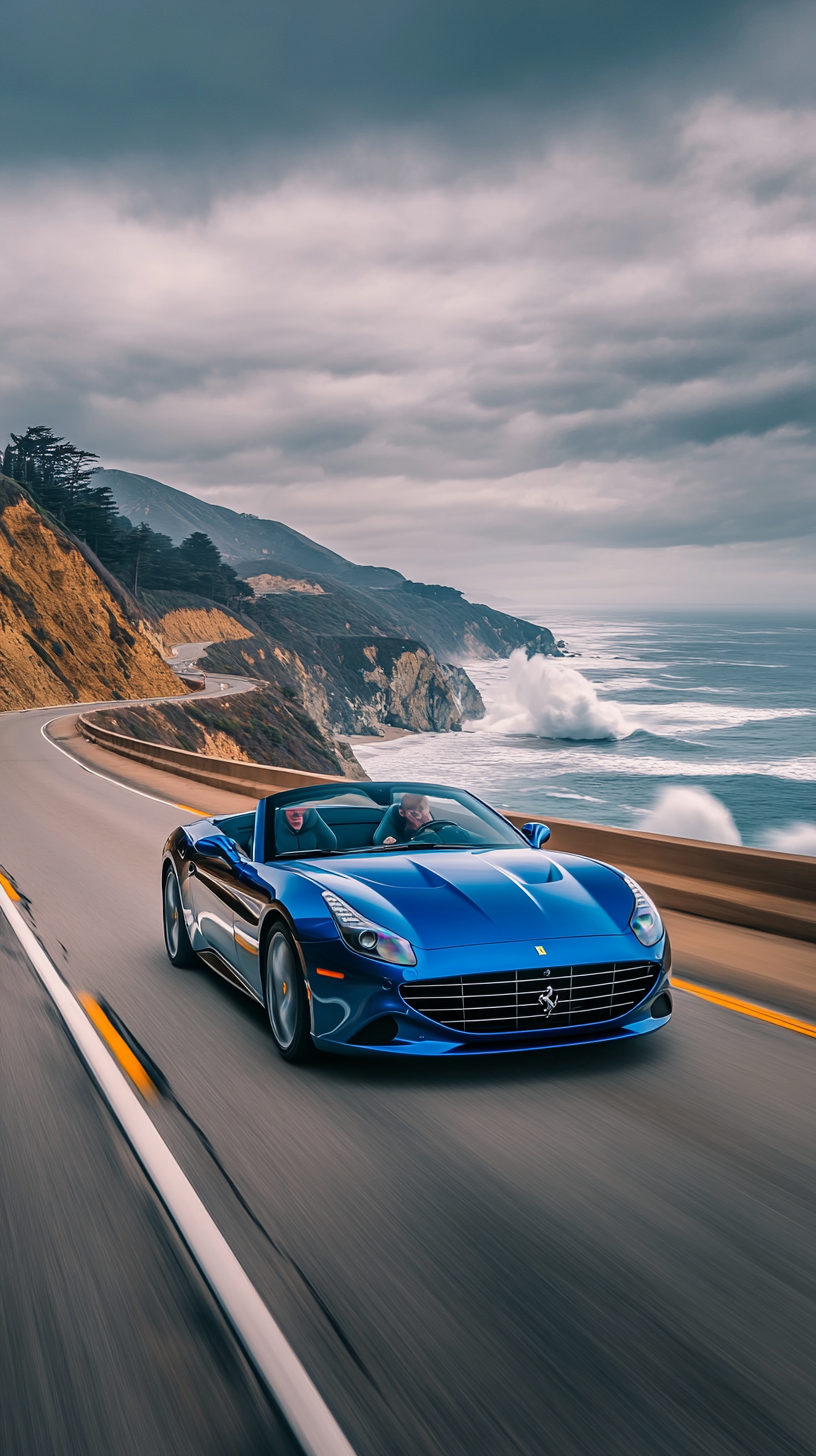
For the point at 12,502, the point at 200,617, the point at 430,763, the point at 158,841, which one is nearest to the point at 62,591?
the point at 12,502

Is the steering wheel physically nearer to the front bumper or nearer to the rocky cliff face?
the front bumper

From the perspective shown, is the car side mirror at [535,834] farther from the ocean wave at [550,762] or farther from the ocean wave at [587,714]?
the ocean wave at [587,714]

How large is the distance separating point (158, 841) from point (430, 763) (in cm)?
7448

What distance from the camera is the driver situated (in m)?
6.03

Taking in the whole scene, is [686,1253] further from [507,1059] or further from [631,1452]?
[507,1059]

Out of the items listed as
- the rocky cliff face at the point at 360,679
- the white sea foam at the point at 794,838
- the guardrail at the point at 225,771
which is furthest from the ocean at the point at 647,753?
the guardrail at the point at 225,771

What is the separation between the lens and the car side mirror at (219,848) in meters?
5.96

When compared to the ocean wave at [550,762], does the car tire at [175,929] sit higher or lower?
higher

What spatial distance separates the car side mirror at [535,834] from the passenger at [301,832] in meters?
1.10

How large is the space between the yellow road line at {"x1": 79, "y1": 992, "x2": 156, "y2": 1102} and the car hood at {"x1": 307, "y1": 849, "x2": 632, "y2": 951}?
1134 millimetres

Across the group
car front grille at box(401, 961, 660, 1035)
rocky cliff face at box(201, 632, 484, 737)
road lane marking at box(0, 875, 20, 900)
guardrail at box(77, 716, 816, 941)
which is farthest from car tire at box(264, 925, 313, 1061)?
rocky cliff face at box(201, 632, 484, 737)

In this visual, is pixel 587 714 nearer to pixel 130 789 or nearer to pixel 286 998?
pixel 130 789

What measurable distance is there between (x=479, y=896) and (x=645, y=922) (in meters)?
0.78

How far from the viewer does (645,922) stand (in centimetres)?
495
